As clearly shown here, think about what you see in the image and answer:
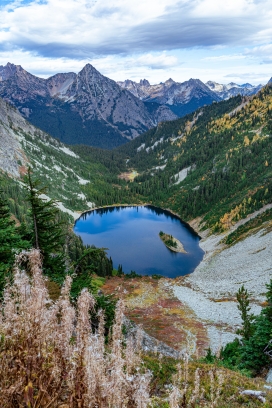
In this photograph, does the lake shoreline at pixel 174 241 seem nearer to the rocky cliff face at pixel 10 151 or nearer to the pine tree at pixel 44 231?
the pine tree at pixel 44 231

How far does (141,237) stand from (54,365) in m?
113

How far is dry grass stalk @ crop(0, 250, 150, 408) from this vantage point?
418 centimetres

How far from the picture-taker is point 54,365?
14.9 feet

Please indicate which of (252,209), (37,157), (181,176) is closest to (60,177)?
(37,157)

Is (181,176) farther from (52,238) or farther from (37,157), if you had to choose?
(52,238)

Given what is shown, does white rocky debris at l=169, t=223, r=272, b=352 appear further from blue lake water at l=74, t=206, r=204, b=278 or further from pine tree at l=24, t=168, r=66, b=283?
pine tree at l=24, t=168, r=66, b=283

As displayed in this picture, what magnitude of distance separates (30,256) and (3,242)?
515 inches

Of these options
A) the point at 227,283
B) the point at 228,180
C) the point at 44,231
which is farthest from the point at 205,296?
the point at 228,180

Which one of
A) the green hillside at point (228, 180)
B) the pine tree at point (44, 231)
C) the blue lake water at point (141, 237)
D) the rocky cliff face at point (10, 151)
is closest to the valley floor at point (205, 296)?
the blue lake water at point (141, 237)

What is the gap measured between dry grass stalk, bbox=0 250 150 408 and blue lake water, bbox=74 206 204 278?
81088mm

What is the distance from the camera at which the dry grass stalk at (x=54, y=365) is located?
4.18 meters

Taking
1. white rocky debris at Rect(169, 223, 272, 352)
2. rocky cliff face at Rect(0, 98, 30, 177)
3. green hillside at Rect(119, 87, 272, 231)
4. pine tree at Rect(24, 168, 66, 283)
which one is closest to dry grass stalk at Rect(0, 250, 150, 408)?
pine tree at Rect(24, 168, 66, 283)

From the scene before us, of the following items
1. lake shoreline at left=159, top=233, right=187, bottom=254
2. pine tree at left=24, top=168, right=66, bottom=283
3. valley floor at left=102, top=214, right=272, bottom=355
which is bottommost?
valley floor at left=102, top=214, right=272, bottom=355

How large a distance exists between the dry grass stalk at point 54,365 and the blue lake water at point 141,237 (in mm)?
81088
